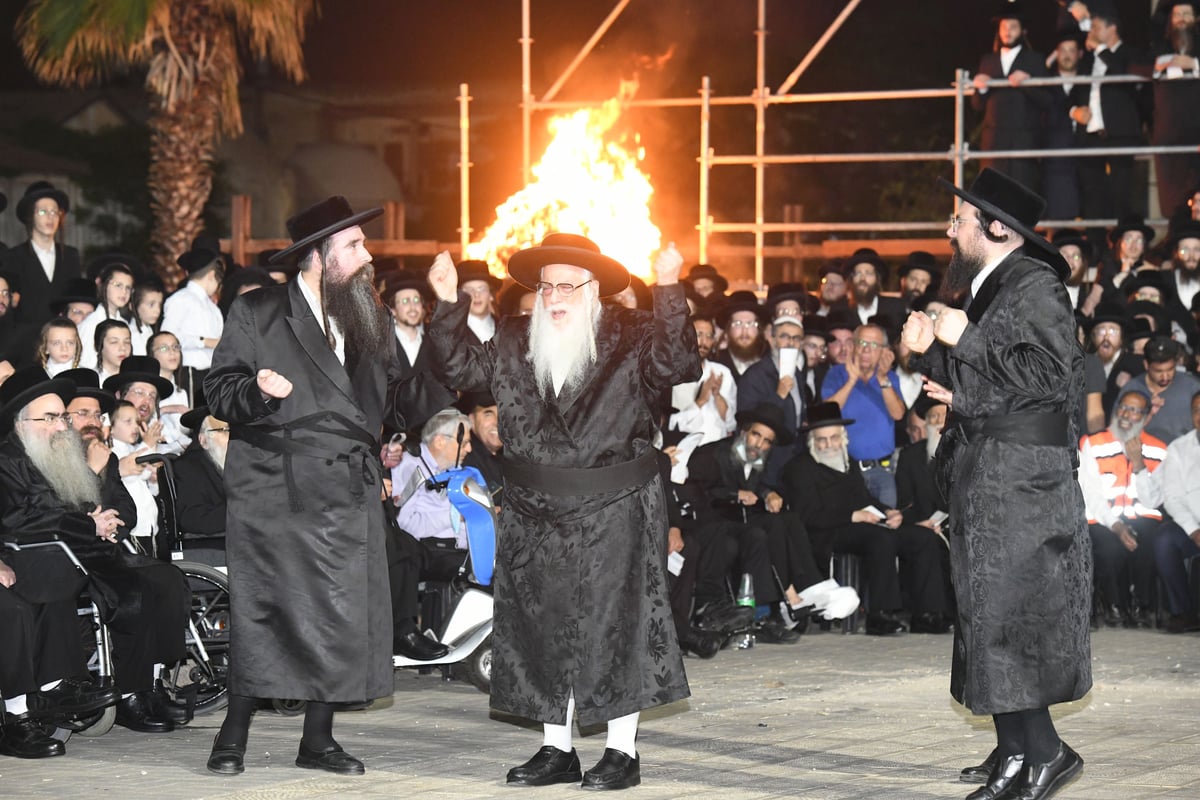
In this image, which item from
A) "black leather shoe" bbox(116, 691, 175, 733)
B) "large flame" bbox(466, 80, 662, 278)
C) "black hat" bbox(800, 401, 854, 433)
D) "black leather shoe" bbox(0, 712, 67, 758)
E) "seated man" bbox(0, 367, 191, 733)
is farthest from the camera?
"large flame" bbox(466, 80, 662, 278)

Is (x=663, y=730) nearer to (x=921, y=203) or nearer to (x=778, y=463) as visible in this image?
(x=778, y=463)

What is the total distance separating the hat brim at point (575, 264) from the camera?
23.8 ft

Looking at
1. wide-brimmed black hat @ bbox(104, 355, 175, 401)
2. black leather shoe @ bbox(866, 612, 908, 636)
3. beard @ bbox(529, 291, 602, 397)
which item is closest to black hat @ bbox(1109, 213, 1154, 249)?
black leather shoe @ bbox(866, 612, 908, 636)

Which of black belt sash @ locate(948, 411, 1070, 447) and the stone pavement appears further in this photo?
the stone pavement

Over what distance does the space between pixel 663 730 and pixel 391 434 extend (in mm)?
3335

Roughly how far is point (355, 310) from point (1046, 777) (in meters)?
3.14

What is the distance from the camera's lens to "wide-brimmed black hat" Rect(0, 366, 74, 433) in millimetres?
8484

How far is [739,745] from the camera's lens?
7848 mm

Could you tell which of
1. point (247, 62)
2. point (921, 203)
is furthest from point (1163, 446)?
point (247, 62)

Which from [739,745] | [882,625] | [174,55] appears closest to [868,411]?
[882,625]

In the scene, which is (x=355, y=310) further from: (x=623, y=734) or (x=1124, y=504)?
(x=1124, y=504)

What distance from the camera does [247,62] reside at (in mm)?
33500

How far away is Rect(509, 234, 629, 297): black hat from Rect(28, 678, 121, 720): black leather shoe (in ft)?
8.61

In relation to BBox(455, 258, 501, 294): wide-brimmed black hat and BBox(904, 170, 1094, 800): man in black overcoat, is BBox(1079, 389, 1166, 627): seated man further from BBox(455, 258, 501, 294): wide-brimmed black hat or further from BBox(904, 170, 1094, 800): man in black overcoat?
BBox(904, 170, 1094, 800): man in black overcoat
